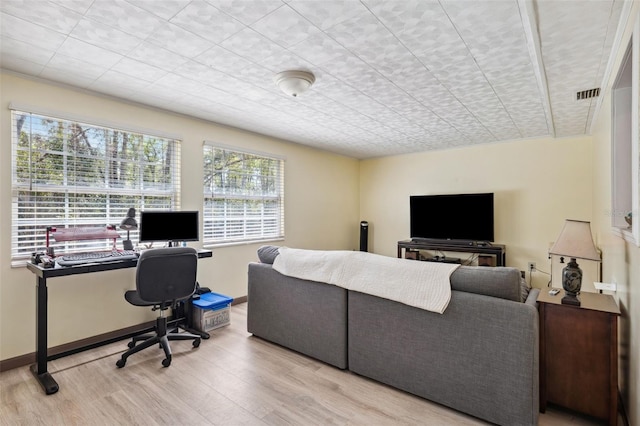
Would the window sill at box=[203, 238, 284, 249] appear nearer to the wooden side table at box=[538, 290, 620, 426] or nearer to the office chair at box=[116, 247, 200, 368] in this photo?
the office chair at box=[116, 247, 200, 368]

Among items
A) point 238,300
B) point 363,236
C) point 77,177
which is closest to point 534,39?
point 77,177

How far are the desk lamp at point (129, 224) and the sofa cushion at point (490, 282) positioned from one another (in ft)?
9.06

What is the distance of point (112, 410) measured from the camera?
1984 millimetres

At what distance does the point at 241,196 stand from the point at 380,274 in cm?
262

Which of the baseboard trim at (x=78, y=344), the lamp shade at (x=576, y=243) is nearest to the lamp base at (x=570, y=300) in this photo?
the lamp shade at (x=576, y=243)

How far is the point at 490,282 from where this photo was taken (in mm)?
1896

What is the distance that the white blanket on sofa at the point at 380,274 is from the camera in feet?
6.61

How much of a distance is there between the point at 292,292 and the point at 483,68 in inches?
90.9

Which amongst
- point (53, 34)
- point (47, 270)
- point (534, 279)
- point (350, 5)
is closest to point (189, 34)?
point (53, 34)

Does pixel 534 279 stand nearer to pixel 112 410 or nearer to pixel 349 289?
pixel 349 289

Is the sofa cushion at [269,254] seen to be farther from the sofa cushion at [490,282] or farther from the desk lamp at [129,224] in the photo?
the sofa cushion at [490,282]

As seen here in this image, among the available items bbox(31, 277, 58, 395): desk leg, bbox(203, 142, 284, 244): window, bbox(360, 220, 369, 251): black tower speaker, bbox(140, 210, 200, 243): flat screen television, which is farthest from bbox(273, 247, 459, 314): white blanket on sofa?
bbox(360, 220, 369, 251): black tower speaker

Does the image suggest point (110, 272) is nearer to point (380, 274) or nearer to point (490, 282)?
point (380, 274)

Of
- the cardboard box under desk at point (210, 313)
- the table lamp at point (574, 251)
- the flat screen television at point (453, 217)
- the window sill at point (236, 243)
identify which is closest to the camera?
the table lamp at point (574, 251)
